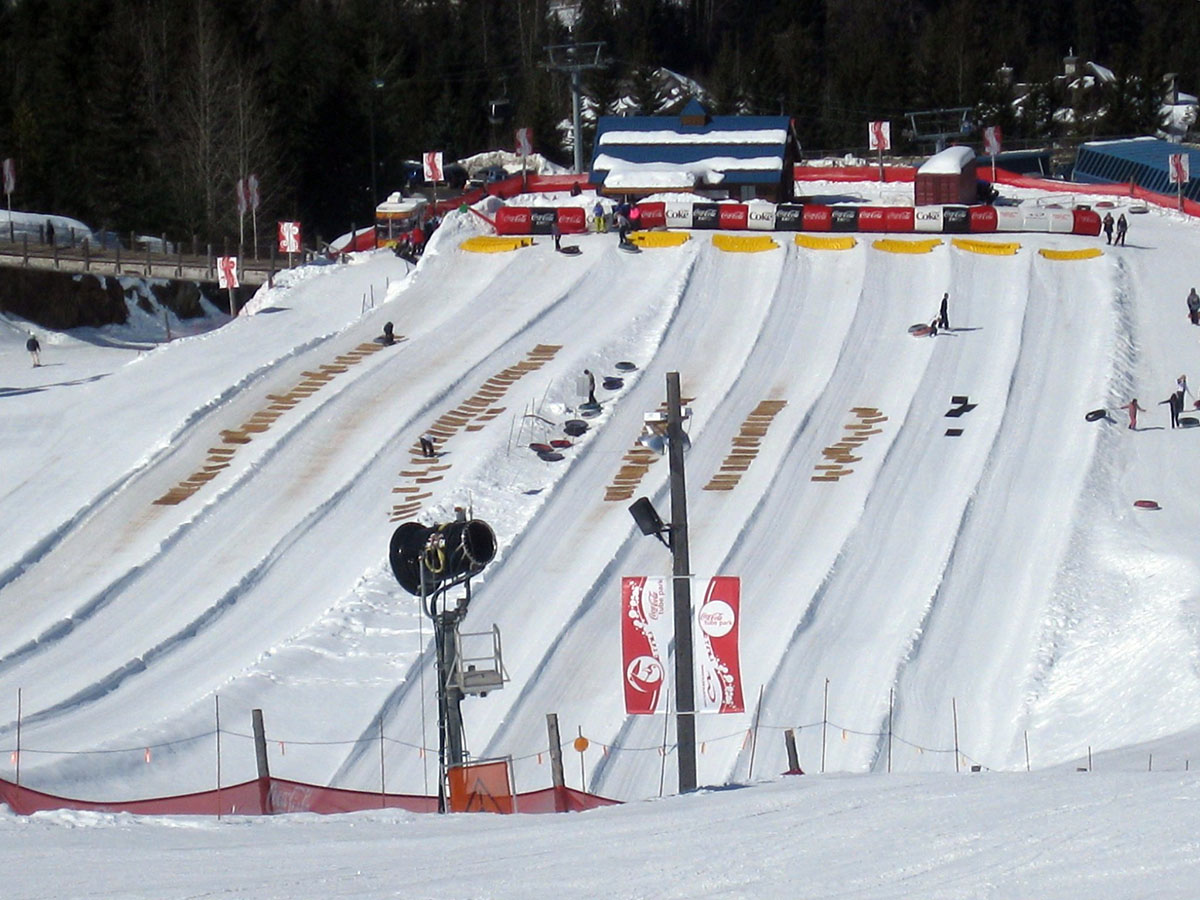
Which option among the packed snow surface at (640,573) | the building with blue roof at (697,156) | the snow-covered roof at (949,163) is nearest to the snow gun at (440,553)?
the packed snow surface at (640,573)

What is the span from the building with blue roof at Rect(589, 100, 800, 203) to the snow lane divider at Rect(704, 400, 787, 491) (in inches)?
827

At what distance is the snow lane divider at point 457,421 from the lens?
1194 inches

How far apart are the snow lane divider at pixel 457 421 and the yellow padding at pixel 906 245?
11014mm

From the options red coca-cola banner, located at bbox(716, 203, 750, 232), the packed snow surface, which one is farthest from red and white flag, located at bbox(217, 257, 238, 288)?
red coca-cola banner, located at bbox(716, 203, 750, 232)

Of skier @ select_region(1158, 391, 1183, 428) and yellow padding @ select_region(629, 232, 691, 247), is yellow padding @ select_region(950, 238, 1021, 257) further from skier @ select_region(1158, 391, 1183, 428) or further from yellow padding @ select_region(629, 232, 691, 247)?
skier @ select_region(1158, 391, 1183, 428)

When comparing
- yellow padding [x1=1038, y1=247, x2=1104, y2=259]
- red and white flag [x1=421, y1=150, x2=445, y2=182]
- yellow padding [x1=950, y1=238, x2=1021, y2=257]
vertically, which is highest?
red and white flag [x1=421, y1=150, x2=445, y2=182]

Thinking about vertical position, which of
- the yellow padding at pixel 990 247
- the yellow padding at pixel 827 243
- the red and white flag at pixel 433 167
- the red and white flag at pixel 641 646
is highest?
the red and white flag at pixel 433 167

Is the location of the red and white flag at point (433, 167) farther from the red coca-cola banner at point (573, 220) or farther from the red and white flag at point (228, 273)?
the red and white flag at point (228, 273)

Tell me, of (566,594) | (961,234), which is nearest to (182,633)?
(566,594)

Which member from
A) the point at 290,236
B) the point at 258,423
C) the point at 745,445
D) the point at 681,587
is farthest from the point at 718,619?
the point at 290,236

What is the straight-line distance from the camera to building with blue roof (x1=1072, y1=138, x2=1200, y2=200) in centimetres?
6153

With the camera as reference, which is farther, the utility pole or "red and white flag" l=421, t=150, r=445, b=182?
"red and white flag" l=421, t=150, r=445, b=182

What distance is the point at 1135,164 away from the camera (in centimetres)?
6431

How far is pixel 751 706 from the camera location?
2275cm
